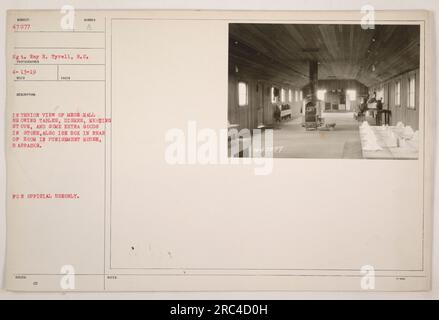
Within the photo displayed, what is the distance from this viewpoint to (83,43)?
55.1 inches

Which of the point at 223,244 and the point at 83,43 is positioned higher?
the point at 83,43

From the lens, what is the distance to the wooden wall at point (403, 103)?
139cm

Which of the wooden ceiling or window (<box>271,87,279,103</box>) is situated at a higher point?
the wooden ceiling

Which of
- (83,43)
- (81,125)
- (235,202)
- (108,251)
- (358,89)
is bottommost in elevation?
(108,251)

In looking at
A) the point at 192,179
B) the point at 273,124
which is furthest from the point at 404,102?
the point at 192,179

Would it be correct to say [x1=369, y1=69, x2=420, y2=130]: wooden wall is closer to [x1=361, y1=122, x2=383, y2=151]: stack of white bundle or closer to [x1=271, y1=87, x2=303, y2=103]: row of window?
[x1=361, y1=122, x2=383, y2=151]: stack of white bundle

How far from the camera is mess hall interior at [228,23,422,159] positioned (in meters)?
1.40

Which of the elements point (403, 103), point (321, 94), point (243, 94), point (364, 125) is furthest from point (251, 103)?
point (403, 103)

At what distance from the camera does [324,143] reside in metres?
1.42

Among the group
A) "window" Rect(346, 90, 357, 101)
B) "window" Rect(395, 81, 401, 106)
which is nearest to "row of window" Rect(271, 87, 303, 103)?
"window" Rect(346, 90, 357, 101)

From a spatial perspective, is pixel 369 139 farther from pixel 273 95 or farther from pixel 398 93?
pixel 273 95

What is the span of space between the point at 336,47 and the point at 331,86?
117 mm

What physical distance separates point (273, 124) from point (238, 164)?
6.6 inches

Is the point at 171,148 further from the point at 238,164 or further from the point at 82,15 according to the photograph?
the point at 82,15
